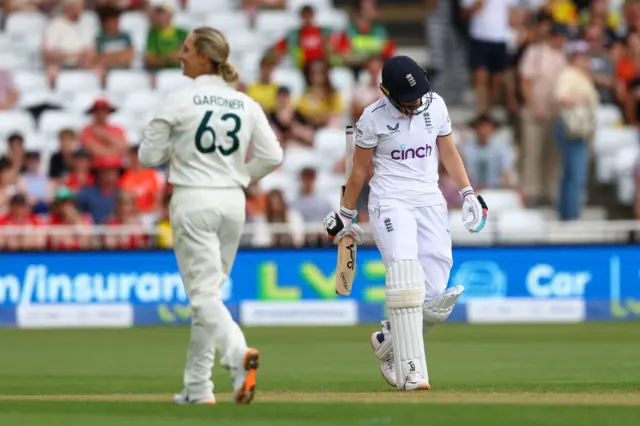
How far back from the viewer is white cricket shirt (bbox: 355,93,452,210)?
962 centimetres

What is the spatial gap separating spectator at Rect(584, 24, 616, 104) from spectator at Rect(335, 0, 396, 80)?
264 cm

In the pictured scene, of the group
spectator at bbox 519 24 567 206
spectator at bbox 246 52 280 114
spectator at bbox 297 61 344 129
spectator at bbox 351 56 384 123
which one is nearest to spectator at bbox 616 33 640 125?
spectator at bbox 519 24 567 206

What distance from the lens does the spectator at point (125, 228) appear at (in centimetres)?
1797

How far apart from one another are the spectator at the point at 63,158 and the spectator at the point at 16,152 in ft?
1.17

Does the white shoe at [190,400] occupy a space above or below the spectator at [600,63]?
below

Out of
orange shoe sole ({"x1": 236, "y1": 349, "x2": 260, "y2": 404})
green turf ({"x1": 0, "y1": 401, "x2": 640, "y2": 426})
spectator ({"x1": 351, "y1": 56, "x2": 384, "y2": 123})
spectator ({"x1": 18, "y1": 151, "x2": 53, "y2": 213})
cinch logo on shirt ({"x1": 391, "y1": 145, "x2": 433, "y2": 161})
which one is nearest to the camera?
green turf ({"x1": 0, "y1": 401, "x2": 640, "y2": 426})

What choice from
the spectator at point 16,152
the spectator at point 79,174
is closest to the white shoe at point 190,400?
the spectator at point 79,174

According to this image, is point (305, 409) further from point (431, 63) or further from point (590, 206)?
point (431, 63)

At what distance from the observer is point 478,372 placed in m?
11.2

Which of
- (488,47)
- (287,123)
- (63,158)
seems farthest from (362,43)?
(63,158)

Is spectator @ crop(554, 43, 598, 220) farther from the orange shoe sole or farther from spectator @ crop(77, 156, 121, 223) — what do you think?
the orange shoe sole

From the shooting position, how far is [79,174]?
18.8 metres

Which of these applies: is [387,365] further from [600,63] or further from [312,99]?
[600,63]

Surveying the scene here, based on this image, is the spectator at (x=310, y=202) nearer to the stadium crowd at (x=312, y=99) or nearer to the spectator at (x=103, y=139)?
the stadium crowd at (x=312, y=99)
